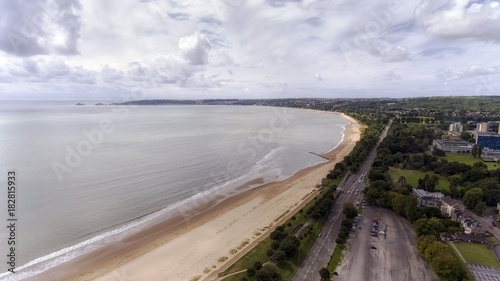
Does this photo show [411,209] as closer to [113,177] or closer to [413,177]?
[413,177]

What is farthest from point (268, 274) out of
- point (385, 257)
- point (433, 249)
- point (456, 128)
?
point (456, 128)

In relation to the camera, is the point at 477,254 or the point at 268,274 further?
the point at 477,254

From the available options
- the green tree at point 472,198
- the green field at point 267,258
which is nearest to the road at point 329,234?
the green field at point 267,258

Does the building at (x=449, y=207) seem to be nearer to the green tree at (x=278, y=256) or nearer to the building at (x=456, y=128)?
the green tree at (x=278, y=256)

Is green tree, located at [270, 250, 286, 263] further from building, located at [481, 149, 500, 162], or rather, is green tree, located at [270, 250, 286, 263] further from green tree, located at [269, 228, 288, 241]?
building, located at [481, 149, 500, 162]

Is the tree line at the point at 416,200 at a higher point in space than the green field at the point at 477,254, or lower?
higher
